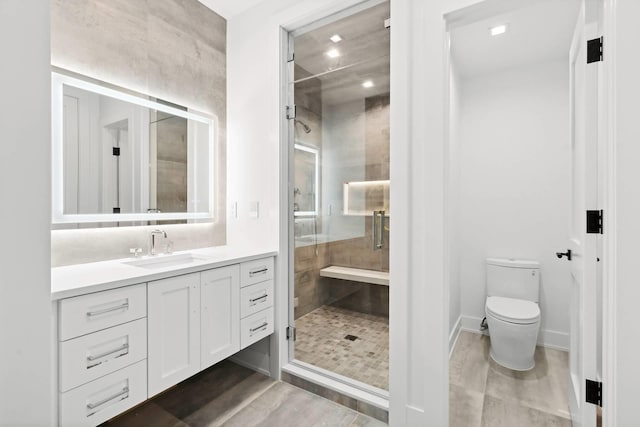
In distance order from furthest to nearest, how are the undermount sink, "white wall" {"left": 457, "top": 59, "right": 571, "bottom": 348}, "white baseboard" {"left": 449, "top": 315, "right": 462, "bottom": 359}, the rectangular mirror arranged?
"white wall" {"left": 457, "top": 59, "right": 571, "bottom": 348} → "white baseboard" {"left": 449, "top": 315, "right": 462, "bottom": 359} → the undermount sink → the rectangular mirror

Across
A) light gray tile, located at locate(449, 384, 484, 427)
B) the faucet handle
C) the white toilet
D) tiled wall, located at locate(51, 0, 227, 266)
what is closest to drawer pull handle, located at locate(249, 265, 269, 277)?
tiled wall, located at locate(51, 0, 227, 266)

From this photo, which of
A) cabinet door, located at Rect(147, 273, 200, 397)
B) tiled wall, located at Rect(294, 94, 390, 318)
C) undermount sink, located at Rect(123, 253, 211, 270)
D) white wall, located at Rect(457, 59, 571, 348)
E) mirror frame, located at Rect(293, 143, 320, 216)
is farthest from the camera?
white wall, located at Rect(457, 59, 571, 348)

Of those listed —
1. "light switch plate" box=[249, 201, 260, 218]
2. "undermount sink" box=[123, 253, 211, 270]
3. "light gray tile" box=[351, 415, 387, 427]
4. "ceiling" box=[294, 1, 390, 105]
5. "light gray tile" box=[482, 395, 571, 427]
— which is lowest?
"light gray tile" box=[482, 395, 571, 427]

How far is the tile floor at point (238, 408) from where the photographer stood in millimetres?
1718

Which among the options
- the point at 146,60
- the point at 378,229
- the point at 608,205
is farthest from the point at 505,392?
the point at 146,60

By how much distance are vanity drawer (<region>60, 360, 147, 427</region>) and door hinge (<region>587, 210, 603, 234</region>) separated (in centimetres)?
210

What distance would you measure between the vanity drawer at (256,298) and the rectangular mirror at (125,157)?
755 mm

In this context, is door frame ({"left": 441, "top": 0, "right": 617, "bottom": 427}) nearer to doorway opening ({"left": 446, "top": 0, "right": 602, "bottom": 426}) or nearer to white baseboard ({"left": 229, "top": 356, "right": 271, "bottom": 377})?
doorway opening ({"left": 446, "top": 0, "right": 602, "bottom": 426})

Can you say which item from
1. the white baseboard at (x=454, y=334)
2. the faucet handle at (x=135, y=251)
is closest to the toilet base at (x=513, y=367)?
the white baseboard at (x=454, y=334)

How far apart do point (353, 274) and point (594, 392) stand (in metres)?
1.49

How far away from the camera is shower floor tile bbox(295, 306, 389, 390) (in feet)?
6.66

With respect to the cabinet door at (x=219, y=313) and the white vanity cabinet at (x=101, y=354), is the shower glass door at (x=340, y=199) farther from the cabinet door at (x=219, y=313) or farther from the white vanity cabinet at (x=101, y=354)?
the white vanity cabinet at (x=101, y=354)

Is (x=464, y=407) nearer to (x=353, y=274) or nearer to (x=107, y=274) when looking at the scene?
(x=353, y=274)

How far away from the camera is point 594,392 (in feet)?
4.34
